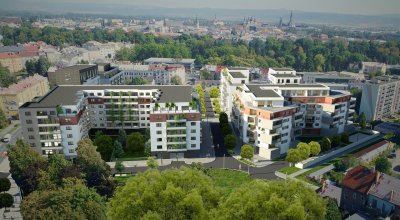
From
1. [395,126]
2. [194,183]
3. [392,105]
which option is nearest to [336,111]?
[395,126]

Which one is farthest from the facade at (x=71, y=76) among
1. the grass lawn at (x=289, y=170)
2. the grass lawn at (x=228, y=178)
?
the grass lawn at (x=289, y=170)

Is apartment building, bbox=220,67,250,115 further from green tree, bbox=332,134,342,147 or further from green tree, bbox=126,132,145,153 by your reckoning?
green tree, bbox=126,132,145,153

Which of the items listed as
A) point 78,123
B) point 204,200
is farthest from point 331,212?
point 78,123

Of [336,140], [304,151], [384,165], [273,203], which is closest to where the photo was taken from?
[273,203]

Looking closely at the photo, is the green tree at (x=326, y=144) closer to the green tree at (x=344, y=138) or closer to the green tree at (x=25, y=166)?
the green tree at (x=344, y=138)

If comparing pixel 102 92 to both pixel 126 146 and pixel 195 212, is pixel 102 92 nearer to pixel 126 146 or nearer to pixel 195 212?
pixel 126 146

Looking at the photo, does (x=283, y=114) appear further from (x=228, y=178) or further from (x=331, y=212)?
(x=331, y=212)
